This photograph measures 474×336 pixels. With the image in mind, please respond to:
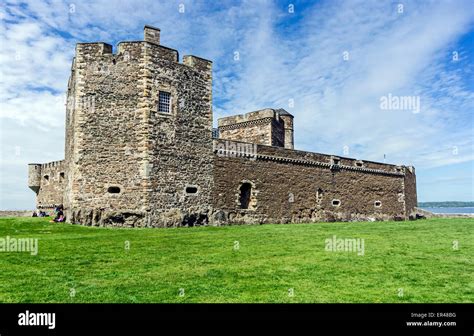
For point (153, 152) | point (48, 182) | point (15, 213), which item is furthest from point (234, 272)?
point (48, 182)

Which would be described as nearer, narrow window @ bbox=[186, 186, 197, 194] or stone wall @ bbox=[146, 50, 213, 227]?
stone wall @ bbox=[146, 50, 213, 227]

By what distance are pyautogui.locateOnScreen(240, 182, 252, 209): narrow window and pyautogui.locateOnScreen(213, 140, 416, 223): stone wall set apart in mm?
262

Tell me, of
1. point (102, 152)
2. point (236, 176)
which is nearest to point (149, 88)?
point (102, 152)

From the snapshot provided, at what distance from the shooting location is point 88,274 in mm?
8094

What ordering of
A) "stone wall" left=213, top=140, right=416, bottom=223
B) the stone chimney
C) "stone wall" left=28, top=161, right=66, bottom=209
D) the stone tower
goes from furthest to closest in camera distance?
"stone wall" left=28, top=161, right=66, bottom=209 → "stone wall" left=213, top=140, right=416, bottom=223 → the stone chimney → the stone tower

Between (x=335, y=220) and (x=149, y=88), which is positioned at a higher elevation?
(x=149, y=88)

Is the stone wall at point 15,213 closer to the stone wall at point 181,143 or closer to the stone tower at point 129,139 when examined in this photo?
the stone tower at point 129,139

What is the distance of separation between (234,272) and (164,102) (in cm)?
1382

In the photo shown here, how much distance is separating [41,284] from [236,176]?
16.4 metres

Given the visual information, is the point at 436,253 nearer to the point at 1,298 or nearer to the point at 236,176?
the point at 1,298

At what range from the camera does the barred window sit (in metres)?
20.1

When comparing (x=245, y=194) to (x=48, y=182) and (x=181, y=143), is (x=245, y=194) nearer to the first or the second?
(x=181, y=143)

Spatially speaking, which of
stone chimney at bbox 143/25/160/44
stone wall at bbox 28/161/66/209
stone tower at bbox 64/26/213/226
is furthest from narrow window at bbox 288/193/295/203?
stone wall at bbox 28/161/66/209

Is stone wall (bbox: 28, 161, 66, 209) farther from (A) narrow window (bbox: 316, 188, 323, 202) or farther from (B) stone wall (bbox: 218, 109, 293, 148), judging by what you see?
(A) narrow window (bbox: 316, 188, 323, 202)
